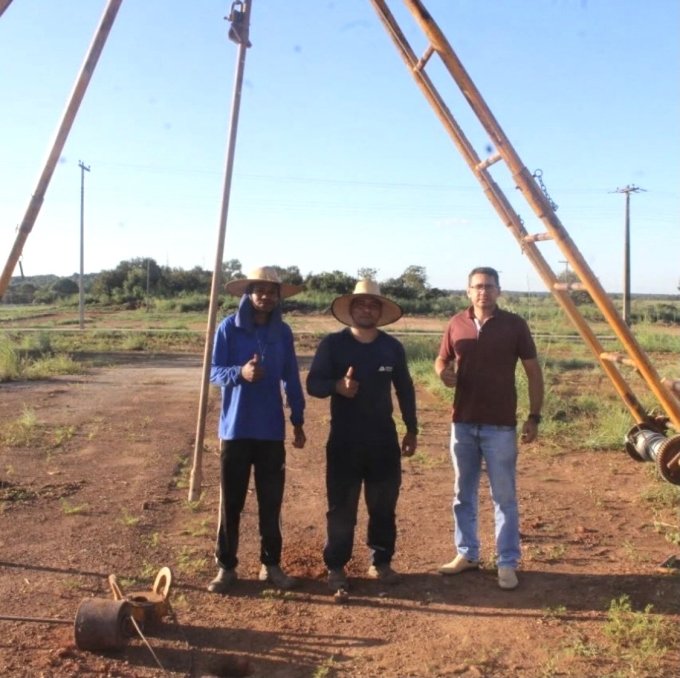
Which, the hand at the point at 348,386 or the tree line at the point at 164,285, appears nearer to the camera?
the hand at the point at 348,386

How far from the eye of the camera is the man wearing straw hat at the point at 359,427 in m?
4.24

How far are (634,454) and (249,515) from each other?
8.93 ft

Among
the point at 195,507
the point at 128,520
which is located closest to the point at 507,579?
the point at 195,507

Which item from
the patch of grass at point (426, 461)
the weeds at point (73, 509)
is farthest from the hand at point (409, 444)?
the patch of grass at point (426, 461)

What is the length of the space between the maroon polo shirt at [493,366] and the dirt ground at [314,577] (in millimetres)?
964

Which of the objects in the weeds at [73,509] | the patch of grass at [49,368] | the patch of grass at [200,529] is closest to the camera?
the patch of grass at [200,529]

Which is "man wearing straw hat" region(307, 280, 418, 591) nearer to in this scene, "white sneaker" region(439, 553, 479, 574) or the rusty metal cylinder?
"white sneaker" region(439, 553, 479, 574)

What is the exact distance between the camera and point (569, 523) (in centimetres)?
551

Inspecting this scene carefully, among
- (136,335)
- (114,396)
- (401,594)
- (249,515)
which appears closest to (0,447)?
(249,515)

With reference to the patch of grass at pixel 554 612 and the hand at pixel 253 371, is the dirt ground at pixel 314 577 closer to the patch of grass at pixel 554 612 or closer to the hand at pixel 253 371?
the patch of grass at pixel 554 612

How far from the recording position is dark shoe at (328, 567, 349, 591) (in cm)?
418

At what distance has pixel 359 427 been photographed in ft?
13.9

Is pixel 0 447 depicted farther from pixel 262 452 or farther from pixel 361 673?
pixel 361 673

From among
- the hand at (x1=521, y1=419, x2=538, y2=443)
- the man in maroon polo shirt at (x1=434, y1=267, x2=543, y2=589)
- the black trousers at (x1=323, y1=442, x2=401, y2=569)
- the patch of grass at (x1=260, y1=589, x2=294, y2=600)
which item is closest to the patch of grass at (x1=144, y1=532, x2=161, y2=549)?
the patch of grass at (x1=260, y1=589, x2=294, y2=600)
